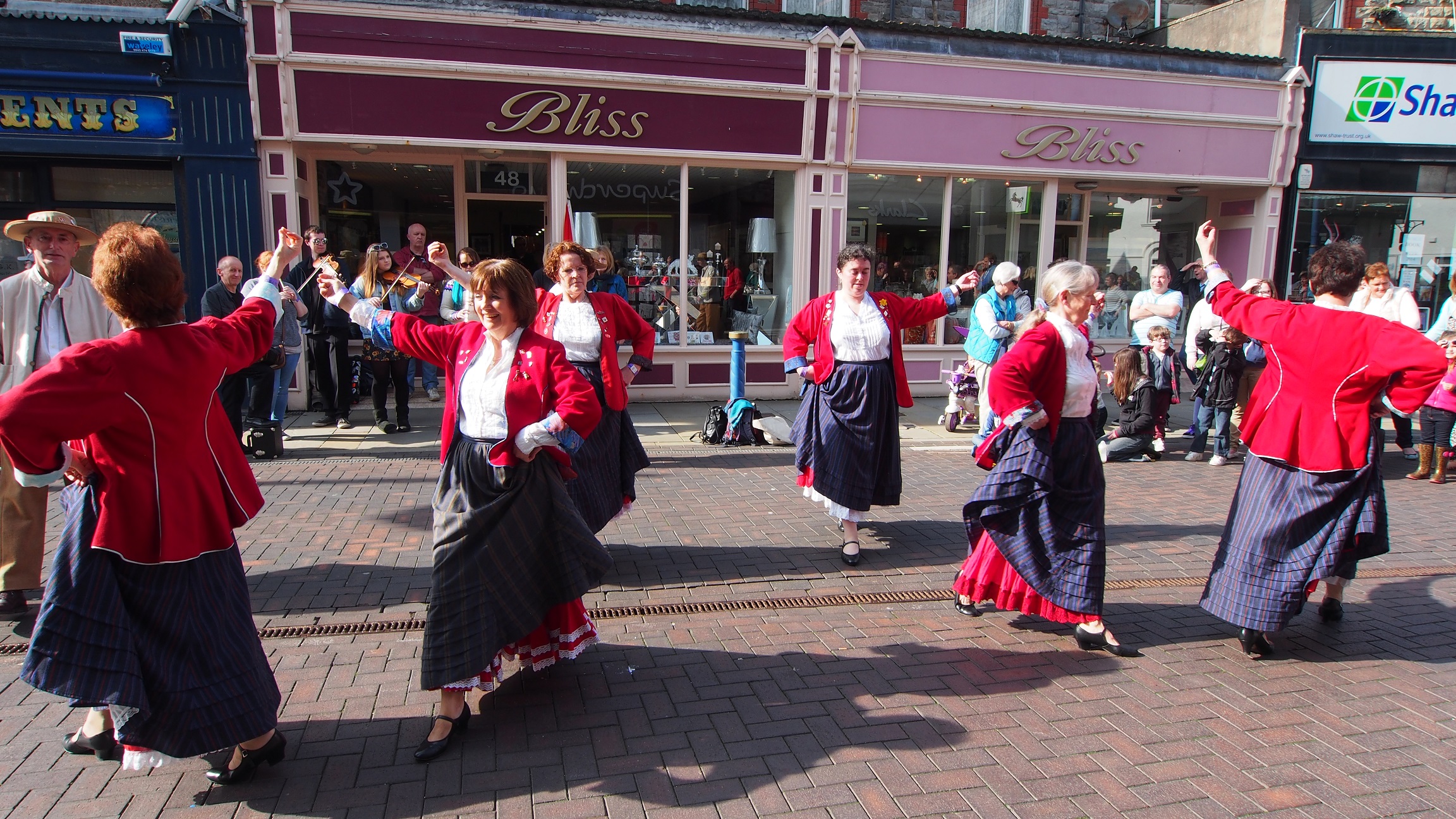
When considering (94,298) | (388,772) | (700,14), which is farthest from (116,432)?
(700,14)

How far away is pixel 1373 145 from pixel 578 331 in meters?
13.0

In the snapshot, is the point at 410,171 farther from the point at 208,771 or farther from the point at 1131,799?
the point at 1131,799

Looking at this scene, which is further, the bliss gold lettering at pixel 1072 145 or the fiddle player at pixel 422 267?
the bliss gold lettering at pixel 1072 145

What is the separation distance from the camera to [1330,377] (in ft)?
12.6

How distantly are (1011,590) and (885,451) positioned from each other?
4.51 feet

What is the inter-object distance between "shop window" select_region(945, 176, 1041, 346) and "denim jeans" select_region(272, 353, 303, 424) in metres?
8.07

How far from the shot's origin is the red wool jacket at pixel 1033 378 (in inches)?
154

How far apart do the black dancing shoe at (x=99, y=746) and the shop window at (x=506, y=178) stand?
8.69m

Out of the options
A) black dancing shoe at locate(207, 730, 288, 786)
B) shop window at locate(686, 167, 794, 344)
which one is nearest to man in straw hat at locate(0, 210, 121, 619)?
black dancing shoe at locate(207, 730, 288, 786)

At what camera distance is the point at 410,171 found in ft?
35.2

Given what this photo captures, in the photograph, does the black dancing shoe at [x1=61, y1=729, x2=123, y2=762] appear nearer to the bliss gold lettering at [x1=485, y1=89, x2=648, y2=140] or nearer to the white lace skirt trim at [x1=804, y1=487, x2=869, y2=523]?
the white lace skirt trim at [x1=804, y1=487, x2=869, y2=523]

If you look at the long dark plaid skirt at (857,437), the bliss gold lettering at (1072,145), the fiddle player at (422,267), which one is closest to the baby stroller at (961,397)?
the bliss gold lettering at (1072,145)

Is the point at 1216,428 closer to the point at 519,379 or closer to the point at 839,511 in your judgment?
the point at 839,511

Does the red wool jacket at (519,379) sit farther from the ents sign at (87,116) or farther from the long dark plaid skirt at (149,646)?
the ents sign at (87,116)
